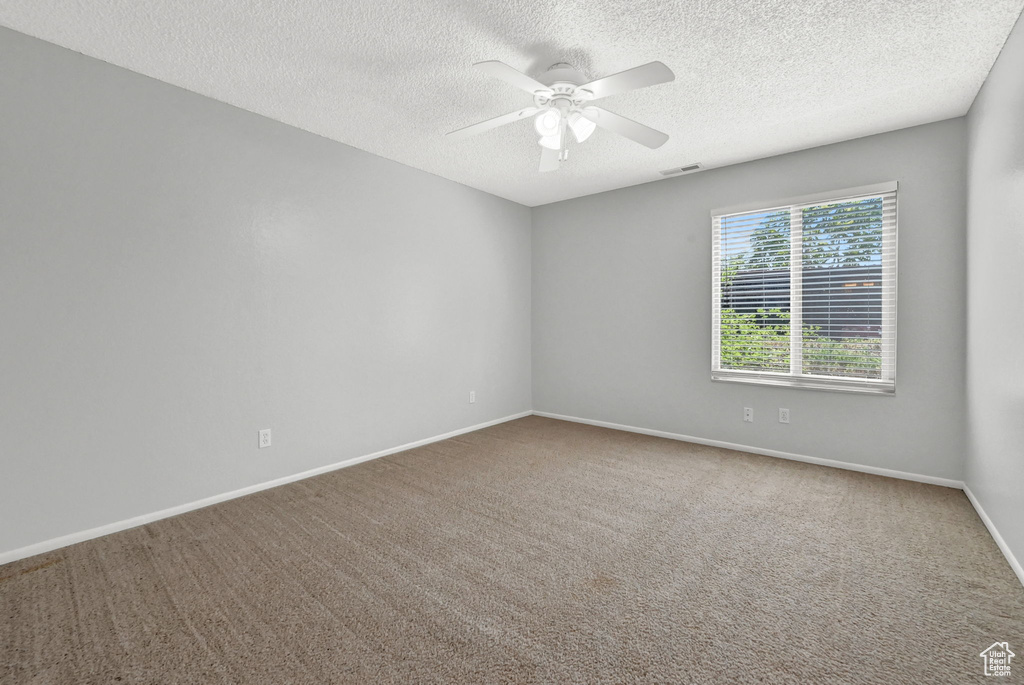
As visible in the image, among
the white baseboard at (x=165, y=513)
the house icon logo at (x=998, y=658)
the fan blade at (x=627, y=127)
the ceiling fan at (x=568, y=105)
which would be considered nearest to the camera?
the house icon logo at (x=998, y=658)

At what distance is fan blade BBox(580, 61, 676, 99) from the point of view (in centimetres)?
187

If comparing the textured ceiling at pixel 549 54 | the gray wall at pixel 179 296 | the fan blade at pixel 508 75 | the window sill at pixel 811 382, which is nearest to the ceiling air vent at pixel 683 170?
the textured ceiling at pixel 549 54

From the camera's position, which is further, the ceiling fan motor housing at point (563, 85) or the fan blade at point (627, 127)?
the fan blade at point (627, 127)

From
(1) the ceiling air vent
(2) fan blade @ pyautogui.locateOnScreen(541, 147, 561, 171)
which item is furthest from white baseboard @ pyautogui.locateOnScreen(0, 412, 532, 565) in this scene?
(1) the ceiling air vent

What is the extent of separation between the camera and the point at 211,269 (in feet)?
9.04

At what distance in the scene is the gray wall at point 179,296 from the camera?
85.0 inches

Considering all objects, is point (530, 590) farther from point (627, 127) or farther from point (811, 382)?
point (811, 382)

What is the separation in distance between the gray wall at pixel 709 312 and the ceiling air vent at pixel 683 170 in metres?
0.11

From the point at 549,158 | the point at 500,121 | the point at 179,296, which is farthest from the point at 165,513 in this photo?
the point at 549,158

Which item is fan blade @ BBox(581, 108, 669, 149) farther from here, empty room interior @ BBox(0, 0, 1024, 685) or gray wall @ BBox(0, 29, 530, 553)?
gray wall @ BBox(0, 29, 530, 553)

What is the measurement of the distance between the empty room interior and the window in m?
0.03

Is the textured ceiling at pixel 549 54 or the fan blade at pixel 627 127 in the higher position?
the textured ceiling at pixel 549 54

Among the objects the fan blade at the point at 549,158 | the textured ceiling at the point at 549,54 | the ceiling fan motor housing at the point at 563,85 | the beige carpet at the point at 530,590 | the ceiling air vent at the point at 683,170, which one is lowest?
the beige carpet at the point at 530,590

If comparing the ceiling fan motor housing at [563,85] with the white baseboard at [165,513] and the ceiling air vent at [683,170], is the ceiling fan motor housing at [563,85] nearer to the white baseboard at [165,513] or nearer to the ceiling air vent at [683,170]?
the ceiling air vent at [683,170]
